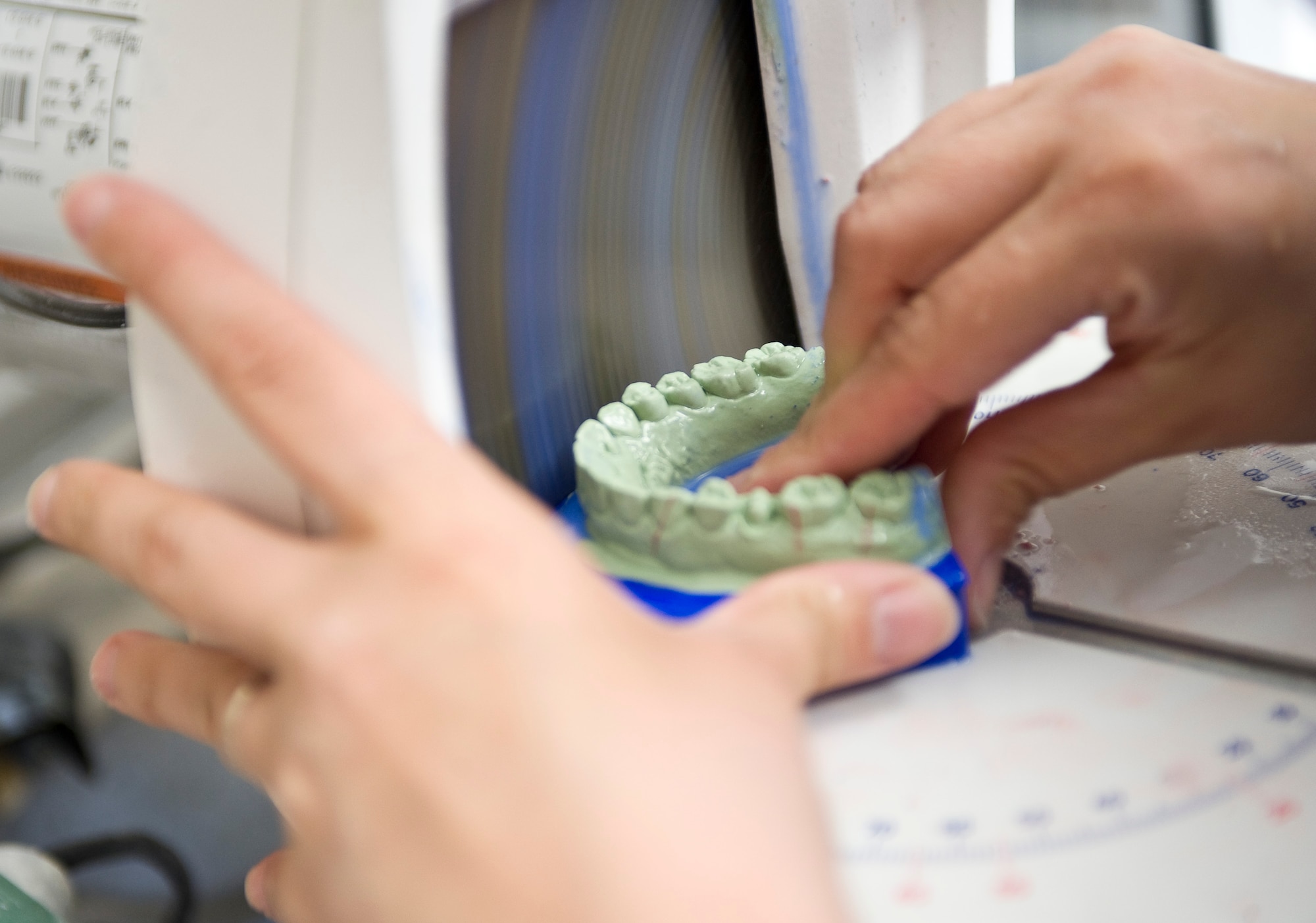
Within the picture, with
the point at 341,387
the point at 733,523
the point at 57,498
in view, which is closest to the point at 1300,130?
the point at 733,523

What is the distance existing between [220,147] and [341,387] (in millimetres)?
121

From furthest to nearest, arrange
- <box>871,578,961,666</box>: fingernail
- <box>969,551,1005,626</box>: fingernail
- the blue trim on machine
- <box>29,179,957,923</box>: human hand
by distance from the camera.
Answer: the blue trim on machine → <box>969,551,1005,626</box>: fingernail → <box>871,578,961,666</box>: fingernail → <box>29,179,957,923</box>: human hand

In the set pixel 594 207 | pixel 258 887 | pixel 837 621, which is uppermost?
pixel 594 207

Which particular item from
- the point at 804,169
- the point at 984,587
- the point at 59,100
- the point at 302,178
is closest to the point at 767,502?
the point at 984,587

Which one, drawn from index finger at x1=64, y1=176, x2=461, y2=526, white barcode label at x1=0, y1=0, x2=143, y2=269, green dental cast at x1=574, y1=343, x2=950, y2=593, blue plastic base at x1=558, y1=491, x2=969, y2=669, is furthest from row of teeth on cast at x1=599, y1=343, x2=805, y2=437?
white barcode label at x1=0, y1=0, x2=143, y2=269

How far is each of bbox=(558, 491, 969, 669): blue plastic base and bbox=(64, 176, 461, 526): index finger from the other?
6.3 inches

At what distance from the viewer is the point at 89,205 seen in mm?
370

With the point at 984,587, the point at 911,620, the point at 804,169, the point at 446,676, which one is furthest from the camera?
the point at 804,169

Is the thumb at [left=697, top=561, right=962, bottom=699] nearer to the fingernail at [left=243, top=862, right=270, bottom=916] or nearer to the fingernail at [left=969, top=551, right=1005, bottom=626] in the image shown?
the fingernail at [left=969, top=551, right=1005, bottom=626]

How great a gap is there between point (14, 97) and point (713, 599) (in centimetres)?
53

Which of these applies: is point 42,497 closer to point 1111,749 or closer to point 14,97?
point 14,97

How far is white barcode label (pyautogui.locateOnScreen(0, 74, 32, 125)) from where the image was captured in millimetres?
586

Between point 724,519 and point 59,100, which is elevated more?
point 59,100

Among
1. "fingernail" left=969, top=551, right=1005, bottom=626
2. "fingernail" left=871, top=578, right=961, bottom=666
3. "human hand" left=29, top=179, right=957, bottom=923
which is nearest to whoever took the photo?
"human hand" left=29, top=179, right=957, bottom=923
